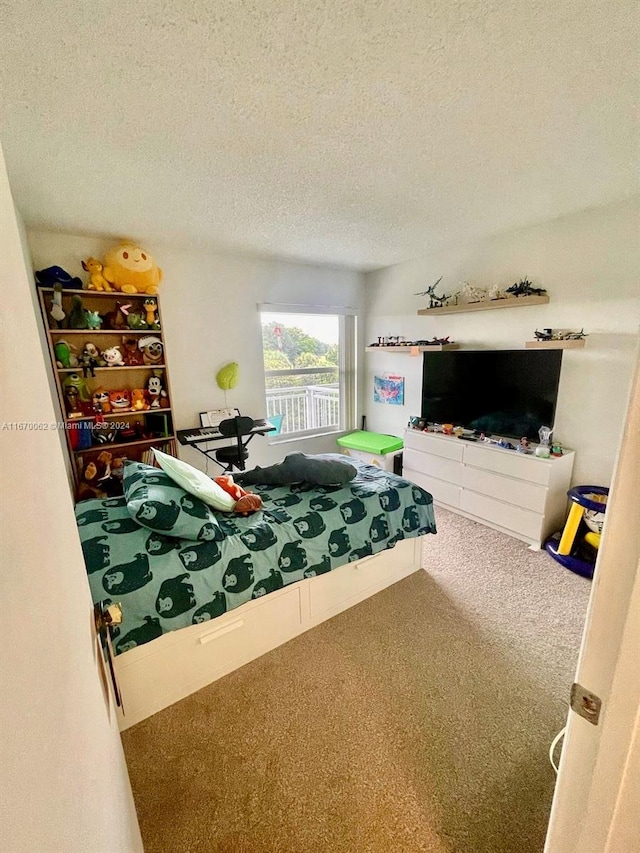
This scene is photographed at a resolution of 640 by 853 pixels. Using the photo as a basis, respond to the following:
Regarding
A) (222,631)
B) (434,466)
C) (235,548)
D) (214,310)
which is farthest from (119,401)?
(434,466)

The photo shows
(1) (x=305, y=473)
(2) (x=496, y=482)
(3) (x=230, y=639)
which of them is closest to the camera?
(3) (x=230, y=639)

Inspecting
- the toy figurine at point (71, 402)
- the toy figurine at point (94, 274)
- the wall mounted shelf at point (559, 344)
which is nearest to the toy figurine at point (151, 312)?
the toy figurine at point (94, 274)

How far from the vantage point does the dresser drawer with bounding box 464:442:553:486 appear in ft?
8.40

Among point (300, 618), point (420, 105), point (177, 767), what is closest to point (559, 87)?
point (420, 105)

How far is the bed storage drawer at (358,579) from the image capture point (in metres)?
1.94

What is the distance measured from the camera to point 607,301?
239 cm

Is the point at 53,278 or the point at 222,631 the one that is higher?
the point at 53,278

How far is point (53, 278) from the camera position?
253 cm

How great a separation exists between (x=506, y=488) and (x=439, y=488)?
624mm

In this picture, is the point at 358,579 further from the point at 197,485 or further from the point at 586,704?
the point at 586,704

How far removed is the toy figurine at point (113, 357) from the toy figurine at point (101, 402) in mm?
258

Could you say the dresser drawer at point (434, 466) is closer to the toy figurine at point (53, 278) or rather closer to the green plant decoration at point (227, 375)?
the green plant decoration at point (227, 375)

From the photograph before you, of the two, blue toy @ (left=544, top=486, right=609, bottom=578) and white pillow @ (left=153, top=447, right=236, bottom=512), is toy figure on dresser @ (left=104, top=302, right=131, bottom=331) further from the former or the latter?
blue toy @ (left=544, top=486, right=609, bottom=578)

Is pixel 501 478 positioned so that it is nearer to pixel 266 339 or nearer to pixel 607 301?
pixel 607 301
